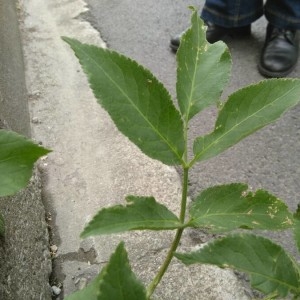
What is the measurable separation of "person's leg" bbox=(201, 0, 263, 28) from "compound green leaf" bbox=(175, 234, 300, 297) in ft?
6.00

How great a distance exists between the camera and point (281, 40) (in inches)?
84.6

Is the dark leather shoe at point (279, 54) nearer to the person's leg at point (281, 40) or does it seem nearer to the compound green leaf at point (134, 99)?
the person's leg at point (281, 40)

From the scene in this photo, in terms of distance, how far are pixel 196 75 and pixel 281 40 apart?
5.44ft

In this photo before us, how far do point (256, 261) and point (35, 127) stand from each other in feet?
4.56

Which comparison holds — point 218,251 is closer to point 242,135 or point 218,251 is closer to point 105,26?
point 242,135

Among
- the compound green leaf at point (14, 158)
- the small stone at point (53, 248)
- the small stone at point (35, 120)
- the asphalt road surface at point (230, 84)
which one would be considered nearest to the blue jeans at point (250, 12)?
the asphalt road surface at point (230, 84)

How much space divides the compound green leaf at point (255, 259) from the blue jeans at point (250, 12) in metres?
1.75

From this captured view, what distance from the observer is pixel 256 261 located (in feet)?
1.70

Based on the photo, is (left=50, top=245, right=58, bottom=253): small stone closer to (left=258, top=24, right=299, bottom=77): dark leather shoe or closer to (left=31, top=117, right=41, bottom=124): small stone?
(left=31, top=117, right=41, bottom=124): small stone

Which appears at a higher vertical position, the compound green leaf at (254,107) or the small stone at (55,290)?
the compound green leaf at (254,107)

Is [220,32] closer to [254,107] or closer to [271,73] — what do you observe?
[271,73]

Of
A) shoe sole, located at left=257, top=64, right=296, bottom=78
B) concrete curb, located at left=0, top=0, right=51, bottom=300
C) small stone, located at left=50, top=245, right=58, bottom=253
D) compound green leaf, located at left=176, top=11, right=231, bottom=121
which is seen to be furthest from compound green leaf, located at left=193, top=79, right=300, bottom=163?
shoe sole, located at left=257, top=64, right=296, bottom=78

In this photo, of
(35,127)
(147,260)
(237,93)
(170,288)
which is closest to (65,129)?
(35,127)

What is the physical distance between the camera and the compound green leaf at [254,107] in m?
0.58
